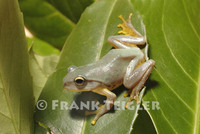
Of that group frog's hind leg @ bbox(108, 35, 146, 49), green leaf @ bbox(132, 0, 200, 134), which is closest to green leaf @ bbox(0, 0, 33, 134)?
frog's hind leg @ bbox(108, 35, 146, 49)

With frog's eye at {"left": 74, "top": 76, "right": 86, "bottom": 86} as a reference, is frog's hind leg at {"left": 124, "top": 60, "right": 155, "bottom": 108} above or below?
above

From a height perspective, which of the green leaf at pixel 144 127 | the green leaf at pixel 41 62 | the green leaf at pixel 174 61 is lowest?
the green leaf at pixel 144 127

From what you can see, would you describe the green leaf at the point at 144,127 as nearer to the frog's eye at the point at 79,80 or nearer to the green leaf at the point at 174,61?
the green leaf at the point at 174,61

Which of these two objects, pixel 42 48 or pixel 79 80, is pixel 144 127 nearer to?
pixel 79 80

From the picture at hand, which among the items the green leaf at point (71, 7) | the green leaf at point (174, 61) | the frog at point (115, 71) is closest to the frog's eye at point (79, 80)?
the frog at point (115, 71)

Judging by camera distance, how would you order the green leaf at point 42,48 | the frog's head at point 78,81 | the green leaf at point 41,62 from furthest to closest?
the green leaf at point 42,48 → the green leaf at point 41,62 → the frog's head at point 78,81

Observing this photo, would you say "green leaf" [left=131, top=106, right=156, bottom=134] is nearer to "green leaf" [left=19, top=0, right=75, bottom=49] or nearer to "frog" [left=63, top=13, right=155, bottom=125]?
"frog" [left=63, top=13, right=155, bottom=125]
